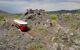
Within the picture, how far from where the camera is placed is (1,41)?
39.8 m

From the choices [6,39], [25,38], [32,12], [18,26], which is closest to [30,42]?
[25,38]

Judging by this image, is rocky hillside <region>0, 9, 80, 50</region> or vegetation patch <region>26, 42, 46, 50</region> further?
rocky hillside <region>0, 9, 80, 50</region>

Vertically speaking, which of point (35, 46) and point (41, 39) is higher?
point (41, 39)

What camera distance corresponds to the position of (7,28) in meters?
50.8

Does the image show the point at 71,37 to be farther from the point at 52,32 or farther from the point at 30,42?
the point at 30,42

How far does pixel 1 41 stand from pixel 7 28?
11275 mm

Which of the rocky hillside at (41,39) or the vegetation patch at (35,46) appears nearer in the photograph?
the vegetation patch at (35,46)

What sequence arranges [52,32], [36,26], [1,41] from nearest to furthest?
[1,41] → [52,32] → [36,26]

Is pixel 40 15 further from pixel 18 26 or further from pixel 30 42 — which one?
pixel 30 42

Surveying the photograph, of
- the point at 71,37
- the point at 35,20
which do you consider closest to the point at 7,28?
the point at 35,20

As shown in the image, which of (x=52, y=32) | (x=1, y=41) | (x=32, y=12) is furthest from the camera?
(x=32, y=12)

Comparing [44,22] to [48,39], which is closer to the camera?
[48,39]

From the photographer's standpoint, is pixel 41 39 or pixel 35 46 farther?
pixel 41 39

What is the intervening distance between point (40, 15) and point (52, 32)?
12384 mm
